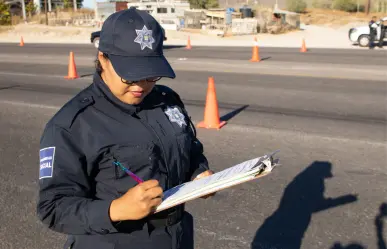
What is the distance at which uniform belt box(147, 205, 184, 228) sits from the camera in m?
1.90

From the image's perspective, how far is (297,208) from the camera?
4.61m

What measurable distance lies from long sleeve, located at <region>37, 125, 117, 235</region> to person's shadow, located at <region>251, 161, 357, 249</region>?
2406 millimetres

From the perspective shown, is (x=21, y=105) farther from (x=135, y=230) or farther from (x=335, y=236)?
(x=135, y=230)

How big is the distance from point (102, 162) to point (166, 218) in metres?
0.35

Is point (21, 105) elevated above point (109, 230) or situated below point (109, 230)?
below

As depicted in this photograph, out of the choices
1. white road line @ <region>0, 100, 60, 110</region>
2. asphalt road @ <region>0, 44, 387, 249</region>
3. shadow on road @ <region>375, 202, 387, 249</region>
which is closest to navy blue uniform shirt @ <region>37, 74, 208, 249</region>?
asphalt road @ <region>0, 44, 387, 249</region>

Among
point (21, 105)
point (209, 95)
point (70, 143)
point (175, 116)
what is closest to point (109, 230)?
point (70, 143)

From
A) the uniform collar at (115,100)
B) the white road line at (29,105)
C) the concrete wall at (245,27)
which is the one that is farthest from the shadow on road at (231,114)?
the concrete wall at (245,27)

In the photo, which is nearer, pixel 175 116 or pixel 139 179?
pixel 139 179

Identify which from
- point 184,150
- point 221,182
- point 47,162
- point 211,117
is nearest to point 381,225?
point 184,150

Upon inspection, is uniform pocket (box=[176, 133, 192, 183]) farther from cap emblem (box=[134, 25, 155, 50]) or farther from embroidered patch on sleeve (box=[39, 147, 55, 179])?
embroidered patch on sleeve (box=[39, 147, 55, 179])

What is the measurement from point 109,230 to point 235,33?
3684cm

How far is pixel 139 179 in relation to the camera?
5.97 feet

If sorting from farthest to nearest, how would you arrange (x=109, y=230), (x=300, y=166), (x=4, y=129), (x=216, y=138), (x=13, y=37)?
(x=13, y=37)
(x=4, y=129)
(x=216, y=138)
(x=300, y=166)
(x=109, y=230)
